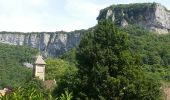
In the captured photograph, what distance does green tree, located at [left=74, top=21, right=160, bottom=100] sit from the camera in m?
30.9

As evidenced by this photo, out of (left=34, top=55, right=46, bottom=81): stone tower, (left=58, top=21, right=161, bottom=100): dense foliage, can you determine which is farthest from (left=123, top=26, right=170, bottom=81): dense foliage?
(left=58, top=21, right=161, bottom=100): dense foliage

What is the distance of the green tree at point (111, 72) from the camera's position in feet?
101

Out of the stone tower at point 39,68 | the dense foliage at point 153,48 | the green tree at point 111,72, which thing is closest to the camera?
the green tree at point 111,72

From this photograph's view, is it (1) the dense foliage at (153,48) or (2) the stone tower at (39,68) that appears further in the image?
(1) the dense foliage at (153,48)

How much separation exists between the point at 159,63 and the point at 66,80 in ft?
344

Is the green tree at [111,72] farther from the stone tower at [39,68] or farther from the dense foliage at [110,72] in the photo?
the stone tower at [39,68]

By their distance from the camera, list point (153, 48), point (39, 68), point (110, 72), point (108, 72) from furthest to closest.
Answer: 1. point (153, 48)
2. point (39, 68)
3. point (110, 72)
4. point (108, 72)

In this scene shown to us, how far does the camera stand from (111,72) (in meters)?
31.8

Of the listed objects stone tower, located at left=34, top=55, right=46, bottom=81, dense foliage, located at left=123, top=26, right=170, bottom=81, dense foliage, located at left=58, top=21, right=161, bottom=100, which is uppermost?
dense foliage, located at left=58, top=21, right=161, bottom=100

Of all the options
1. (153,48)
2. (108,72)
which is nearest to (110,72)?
(108,72)

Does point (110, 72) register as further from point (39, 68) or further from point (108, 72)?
point (39, 68)

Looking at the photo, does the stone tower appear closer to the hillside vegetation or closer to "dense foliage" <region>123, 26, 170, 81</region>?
"dense foliage" <region>123, 26, 170, 81</region>

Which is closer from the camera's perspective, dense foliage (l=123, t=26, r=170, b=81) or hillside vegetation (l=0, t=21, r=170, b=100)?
hillside vegetation (l=0, t=21, r=170, b=100)

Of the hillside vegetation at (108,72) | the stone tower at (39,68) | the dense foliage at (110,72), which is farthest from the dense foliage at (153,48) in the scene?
the dense foliage at (110,72)
